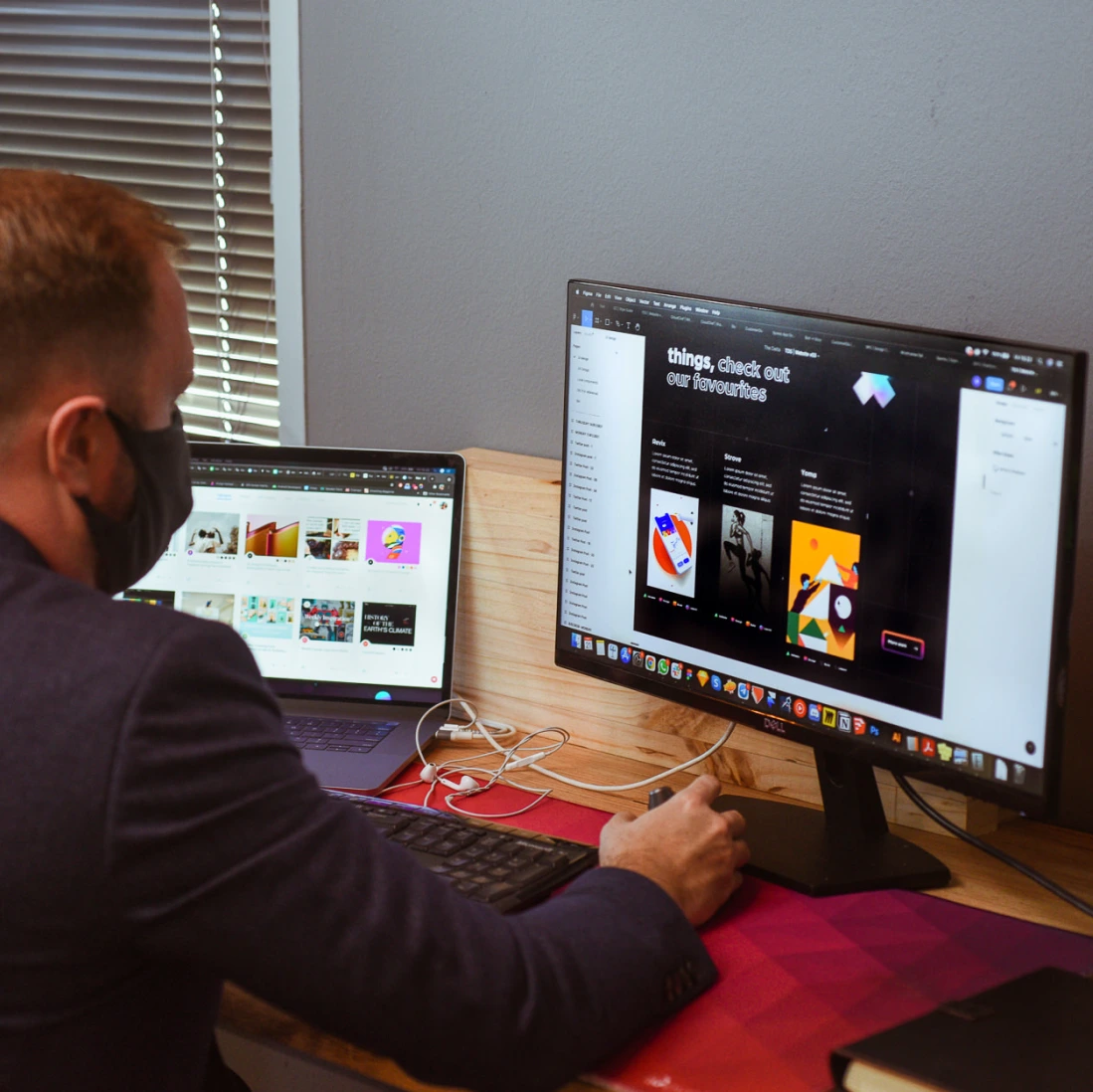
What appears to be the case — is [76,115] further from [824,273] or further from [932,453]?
[932,453]

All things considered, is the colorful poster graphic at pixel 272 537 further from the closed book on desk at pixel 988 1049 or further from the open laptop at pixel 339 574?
the closed book on desk at pixel 988 1049

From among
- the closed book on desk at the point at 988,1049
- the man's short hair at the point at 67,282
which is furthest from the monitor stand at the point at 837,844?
the man's short hair at the point at 67,282

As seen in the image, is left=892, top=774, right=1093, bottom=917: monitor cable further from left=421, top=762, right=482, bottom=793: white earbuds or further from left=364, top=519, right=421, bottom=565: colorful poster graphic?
left=364, top=519, right=421, bottom=565: colorful poster graphic

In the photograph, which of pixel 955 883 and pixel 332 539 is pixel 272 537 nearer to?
pixel 332 539

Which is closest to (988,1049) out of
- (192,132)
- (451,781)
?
(451,781)

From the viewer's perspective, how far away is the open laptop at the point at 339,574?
4.88 ft

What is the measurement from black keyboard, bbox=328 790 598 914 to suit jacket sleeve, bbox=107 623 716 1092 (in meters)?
0.20

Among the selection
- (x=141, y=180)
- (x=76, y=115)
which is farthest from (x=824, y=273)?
(x=76, y=115)

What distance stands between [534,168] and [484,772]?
71 cm

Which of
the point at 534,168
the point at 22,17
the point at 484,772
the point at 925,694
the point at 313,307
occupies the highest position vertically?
the point at 22,17

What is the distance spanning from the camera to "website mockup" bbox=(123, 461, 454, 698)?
1490 mm

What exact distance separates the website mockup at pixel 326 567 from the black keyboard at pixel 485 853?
0.30 m

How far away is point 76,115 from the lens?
202 cm

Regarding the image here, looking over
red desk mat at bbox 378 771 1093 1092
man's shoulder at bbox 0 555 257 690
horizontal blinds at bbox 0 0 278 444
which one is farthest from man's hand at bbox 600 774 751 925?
horizontal blinds at bbox 0 0 278 444
